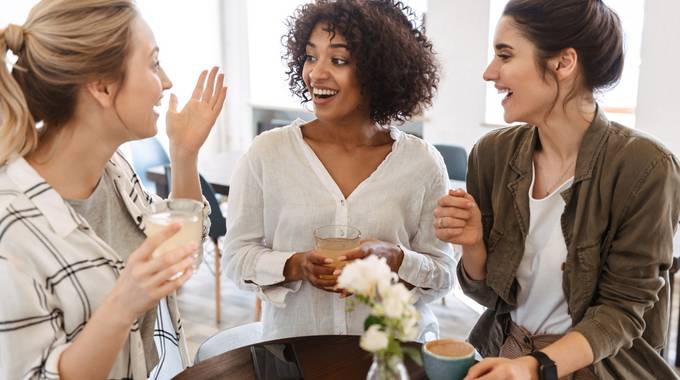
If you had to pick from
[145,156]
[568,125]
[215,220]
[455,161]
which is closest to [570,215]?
[568,125]

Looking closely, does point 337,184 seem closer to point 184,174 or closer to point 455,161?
point 184,174

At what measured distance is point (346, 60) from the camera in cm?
165

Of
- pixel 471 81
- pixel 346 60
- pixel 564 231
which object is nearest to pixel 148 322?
pixel 346 60

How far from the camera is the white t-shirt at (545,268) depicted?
1.52 m

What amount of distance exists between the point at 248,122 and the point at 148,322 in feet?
15.9

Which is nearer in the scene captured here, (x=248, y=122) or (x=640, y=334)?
(x=640, y=334)

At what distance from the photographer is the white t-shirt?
1.52 m

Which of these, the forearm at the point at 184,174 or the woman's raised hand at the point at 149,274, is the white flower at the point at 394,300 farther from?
the forearm at the point at 184,174

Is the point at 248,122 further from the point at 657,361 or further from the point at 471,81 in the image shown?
the point at 657,361

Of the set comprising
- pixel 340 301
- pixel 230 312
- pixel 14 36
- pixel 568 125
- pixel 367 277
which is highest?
pixel 14 36

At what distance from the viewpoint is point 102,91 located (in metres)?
1.23

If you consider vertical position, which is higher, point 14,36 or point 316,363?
point 14,36

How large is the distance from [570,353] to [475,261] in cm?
33

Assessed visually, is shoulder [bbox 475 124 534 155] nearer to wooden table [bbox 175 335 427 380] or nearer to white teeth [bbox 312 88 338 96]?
white teeth [bbox 312 88 338 96]
